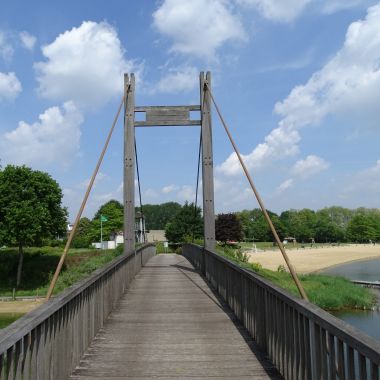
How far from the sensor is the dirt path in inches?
875

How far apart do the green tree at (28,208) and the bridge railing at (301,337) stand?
26.0m

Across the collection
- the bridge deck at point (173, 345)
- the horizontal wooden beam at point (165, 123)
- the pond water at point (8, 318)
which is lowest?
the pond water at point (8, 318)

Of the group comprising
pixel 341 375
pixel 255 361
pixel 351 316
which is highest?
pixel 341 375

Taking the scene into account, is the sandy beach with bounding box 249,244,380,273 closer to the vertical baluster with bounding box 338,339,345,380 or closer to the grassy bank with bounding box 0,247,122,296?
the grassy bank with bounding box 0,247,122,296

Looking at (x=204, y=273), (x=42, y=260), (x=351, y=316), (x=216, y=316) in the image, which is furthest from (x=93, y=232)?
(x=216, y=316)

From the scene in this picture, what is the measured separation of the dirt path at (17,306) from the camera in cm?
2222

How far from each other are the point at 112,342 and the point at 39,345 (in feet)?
6.77

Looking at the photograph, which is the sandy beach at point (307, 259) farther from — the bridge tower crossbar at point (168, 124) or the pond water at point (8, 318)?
the bridge tower crossbar at point (168, 124)

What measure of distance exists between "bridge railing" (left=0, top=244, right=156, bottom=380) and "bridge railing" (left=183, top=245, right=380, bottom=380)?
1.81 metres

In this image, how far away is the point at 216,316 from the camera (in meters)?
6.37

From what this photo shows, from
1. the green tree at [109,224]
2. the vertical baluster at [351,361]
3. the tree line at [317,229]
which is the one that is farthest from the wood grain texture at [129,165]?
the tree line at [317,229]

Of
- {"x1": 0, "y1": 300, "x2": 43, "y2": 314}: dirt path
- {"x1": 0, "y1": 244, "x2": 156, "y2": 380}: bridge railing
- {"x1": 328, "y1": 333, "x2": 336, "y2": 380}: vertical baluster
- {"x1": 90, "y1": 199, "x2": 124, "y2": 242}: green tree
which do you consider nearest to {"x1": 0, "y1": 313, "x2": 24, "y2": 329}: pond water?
{"x1": 0, "y1": 300, "x2": 43, "y2": 314}: dirt path

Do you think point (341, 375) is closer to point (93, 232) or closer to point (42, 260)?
point (42, 260)

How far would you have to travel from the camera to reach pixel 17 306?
77.4 ft
